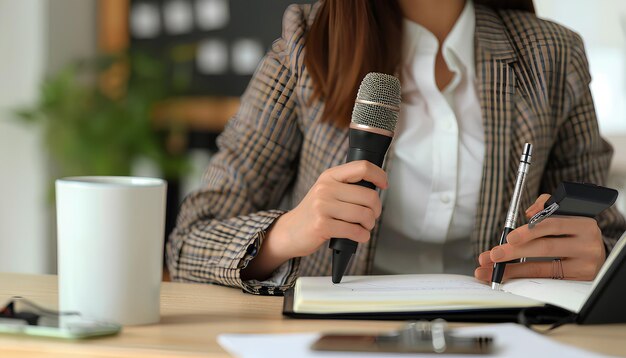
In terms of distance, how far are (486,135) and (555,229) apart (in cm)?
32

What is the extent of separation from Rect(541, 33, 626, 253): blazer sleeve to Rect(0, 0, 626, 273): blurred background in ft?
5.42

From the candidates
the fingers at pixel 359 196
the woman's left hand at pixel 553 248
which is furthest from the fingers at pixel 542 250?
the fingers at pixel 359 196

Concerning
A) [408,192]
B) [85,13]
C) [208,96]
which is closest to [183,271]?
[408,192]

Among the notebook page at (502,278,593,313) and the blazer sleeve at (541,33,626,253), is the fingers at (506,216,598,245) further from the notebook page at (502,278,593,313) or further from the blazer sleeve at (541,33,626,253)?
the blazer sleeve at (541,33,626,253)

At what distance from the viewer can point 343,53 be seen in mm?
1283

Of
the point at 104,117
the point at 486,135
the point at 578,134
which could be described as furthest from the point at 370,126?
the point at 104,117

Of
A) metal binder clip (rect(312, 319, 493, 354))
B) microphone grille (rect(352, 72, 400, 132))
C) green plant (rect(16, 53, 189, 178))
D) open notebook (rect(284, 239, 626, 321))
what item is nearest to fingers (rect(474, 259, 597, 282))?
open notebook (rect(284, 239, 626, 321))

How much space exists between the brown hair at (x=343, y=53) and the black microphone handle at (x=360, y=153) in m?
0.32

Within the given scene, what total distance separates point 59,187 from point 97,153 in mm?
2587

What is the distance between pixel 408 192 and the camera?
1312mm

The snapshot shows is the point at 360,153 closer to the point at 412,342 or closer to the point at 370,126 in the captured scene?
the point at 370,126

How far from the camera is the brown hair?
1.27 meters

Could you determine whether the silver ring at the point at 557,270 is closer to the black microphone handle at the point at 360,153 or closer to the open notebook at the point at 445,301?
the open notebook at the point at 445,301

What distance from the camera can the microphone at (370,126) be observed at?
94 cm
